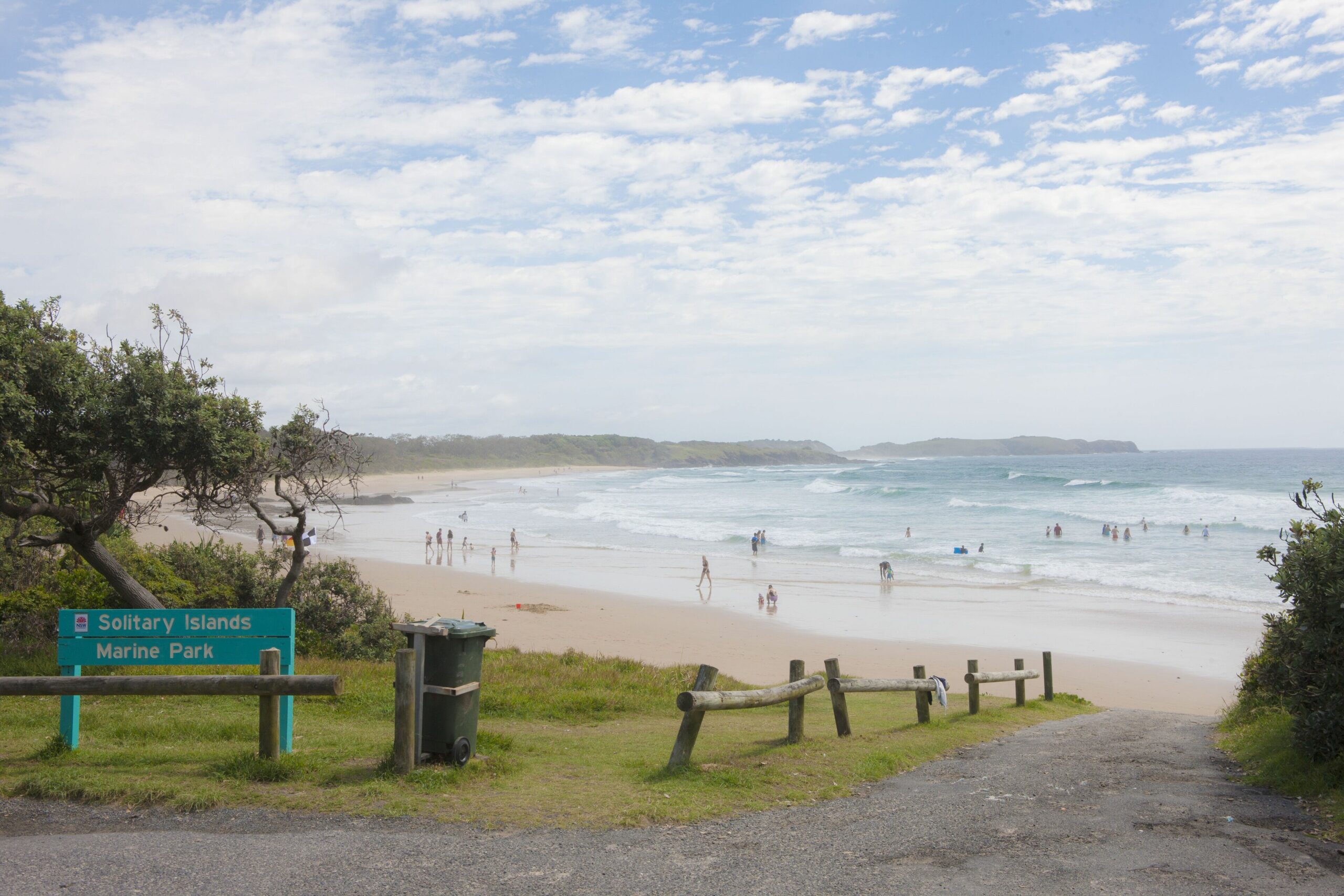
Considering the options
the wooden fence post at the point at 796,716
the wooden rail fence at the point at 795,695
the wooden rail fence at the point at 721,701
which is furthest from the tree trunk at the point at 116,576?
the wooden fence post at the point at 796,716

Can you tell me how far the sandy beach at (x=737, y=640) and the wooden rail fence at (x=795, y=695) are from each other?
5769 millimetres

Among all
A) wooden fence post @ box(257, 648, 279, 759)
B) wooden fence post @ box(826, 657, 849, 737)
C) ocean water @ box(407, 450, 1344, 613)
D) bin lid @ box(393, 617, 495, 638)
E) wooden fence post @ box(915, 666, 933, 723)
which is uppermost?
bin lid @ box(393, 617, 495, 638)

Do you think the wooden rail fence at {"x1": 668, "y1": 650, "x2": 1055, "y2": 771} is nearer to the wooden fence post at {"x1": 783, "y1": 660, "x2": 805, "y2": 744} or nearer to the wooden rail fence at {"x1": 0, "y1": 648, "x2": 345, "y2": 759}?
the wooden fence post at {"x1": 783, "y1": 660, "x2": 805, "y2": 744}

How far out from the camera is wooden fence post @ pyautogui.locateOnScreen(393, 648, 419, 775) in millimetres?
6344

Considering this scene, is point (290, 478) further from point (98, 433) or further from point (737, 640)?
point (737, 640)

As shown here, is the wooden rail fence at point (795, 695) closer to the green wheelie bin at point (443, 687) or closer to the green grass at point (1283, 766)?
the green wheelie bin at point (443, 687)

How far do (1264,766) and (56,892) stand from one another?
851 centimetres

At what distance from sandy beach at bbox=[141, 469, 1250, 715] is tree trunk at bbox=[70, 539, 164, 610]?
5.29m

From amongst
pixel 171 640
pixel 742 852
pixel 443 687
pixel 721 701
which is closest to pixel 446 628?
pixel 443 687

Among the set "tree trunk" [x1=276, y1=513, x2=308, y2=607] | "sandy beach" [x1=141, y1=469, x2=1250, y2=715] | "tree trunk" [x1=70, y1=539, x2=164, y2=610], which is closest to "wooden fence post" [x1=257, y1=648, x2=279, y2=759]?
"tree trunk" [x1=70, y1=539, x2=164, y2=610]

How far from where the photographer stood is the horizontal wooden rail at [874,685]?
29.0 feet

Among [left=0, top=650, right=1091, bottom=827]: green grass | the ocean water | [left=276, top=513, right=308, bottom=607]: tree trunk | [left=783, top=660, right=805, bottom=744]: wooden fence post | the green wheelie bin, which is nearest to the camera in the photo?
[left=0, top=650, right=1091, bottom=827]: green grass

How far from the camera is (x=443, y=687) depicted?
6578 millimetres

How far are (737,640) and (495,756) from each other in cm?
1471
